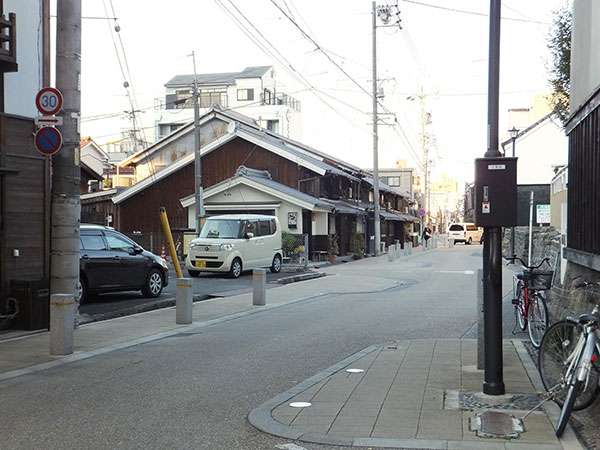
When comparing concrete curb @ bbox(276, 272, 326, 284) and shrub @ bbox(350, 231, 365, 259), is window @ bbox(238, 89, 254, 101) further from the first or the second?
concrete curb @ bbox(276, 272, 326, 284)

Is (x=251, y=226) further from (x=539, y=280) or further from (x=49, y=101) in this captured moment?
(x=539, y=280)

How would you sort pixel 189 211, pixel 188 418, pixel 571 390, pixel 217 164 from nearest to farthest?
pixel 571 390 < pixel 188 418 < pixel 189 211 < pixel 217 164

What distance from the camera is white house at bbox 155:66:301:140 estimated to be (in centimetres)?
6875

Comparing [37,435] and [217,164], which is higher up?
[217,164]

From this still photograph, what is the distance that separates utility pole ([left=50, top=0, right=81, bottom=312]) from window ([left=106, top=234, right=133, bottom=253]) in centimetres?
469

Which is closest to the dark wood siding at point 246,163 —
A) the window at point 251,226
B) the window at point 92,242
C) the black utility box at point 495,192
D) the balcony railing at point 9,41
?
the window at point 251,226

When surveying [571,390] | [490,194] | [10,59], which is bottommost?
[571,390]

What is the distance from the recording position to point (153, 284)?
1636 cm

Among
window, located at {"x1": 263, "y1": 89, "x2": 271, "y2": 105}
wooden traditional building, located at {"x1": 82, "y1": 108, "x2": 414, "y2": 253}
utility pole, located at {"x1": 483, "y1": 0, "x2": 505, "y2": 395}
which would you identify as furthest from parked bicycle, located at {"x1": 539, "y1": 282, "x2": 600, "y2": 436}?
window, located at {"x1": 263, "y1": 89, "x2": 271, "y2": 105}

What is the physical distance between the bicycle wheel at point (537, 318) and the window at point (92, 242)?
9.74 metres

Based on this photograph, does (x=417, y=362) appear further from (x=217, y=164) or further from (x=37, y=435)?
(x=217, y=164)

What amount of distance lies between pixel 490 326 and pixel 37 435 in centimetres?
431

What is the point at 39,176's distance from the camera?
1158 cm

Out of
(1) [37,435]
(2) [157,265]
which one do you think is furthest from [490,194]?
(2) [157,265]
